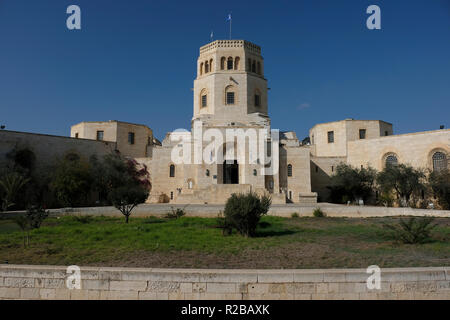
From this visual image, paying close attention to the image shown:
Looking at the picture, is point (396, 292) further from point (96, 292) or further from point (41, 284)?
point (41, 284)

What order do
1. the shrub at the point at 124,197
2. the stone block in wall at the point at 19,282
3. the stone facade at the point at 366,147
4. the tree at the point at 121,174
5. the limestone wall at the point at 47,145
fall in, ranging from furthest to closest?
the tree at the point at 121,174
the stone facade at the point at 366,147
the limestone wall at the point at 47,145
the shrub at the point at 124,197
the stone block in wall at the point at 19,282

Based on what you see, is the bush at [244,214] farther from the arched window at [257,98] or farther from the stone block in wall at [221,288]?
the arched window at [257,98]

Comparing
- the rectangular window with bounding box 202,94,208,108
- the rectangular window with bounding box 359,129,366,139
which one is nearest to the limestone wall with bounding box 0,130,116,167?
the rectangular window with bounding box 202,94,208,108

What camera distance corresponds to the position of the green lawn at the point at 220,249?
6.99 meters

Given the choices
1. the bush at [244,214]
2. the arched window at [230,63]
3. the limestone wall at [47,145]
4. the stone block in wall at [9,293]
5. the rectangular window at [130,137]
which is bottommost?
the stone block in wall at [9,293]

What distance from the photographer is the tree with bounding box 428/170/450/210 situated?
2477 centimetres

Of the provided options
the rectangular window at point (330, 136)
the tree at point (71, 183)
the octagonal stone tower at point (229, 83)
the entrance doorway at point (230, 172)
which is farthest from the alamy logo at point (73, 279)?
the rectangular window at point (330, 136)

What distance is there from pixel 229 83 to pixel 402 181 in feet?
56.1

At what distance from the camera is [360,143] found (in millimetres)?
32500

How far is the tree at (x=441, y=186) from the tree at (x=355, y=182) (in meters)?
4.47

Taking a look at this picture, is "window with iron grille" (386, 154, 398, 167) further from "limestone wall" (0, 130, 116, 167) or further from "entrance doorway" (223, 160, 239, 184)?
"limestone wall" (0, 130, 116, 167)

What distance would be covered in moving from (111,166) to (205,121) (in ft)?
31.0

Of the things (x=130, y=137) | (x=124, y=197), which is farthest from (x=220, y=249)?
(x=130, y=137)

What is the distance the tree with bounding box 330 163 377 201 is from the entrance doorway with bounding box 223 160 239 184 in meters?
9.16
